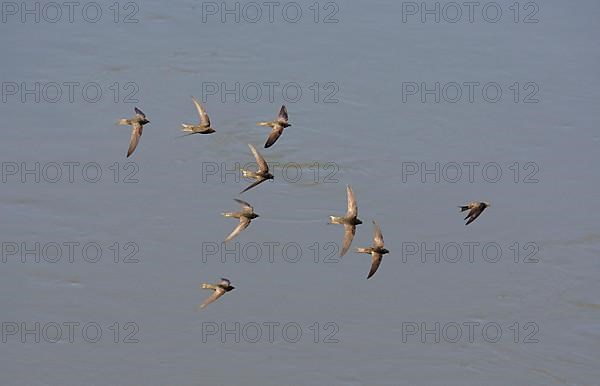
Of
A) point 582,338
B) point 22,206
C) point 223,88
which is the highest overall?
point 223,88

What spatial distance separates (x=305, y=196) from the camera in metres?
19.0

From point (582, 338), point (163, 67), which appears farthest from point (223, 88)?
point (582, 338)

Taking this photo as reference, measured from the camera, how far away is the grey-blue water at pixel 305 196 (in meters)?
16.2

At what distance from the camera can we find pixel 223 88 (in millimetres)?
21844

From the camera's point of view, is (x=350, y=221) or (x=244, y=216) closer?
(x=350, y=221)

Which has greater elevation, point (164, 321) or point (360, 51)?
point (360, 51)

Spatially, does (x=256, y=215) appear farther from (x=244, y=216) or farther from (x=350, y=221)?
(x=350, y=221)

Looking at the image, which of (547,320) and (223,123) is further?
(223,123)

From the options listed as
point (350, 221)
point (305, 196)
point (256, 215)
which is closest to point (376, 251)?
point (350, 221)

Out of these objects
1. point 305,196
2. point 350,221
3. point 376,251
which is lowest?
point 376,251

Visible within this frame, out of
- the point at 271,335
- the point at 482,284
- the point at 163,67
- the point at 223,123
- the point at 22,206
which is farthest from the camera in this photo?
the point at 163,67

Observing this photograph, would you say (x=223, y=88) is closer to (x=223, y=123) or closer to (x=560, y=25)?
(x=223, y=123)

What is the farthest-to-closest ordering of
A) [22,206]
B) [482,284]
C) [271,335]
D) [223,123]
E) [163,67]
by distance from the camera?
[163,67]
[223,123]
[22,206]
[482,284]
[271,335]

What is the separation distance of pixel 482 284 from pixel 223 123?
5.16 metres
